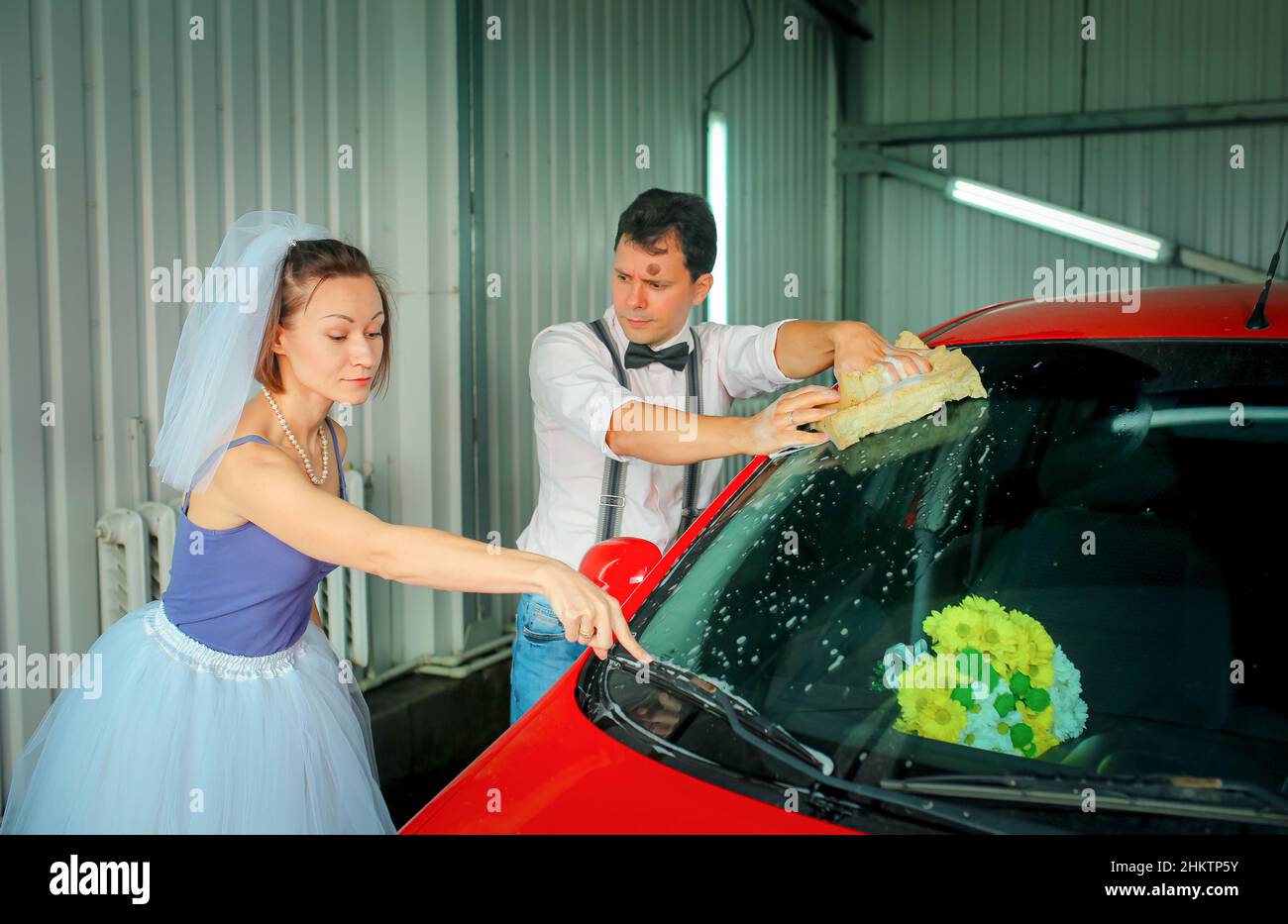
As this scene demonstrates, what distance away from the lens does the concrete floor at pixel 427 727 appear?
13.8 feet

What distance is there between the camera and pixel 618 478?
2.72 m

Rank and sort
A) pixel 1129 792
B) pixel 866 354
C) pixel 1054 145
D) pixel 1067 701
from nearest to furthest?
pixel 1129 792 → pixel 1067 701 → pixel 866 354 → pixel 1054 145

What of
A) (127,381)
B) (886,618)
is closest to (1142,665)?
(886,618)

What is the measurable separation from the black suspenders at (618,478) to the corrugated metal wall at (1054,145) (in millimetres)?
6443

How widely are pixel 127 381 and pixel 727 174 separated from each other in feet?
14.7

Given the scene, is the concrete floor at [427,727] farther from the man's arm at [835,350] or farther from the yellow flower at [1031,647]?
the yellow flower at [1031,647]

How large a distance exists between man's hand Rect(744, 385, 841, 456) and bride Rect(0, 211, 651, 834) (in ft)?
2.45

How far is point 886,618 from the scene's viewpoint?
201 centimetres

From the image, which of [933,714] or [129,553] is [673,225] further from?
[129,553]

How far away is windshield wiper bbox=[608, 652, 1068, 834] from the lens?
1.42m

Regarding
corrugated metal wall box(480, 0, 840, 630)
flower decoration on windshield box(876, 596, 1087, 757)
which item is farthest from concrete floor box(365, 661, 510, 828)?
flower decoration on windshield box(876, 596, 1087, 757)

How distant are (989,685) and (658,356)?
1.25 m

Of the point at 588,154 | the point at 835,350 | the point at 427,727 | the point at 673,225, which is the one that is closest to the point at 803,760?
the point at 835,350

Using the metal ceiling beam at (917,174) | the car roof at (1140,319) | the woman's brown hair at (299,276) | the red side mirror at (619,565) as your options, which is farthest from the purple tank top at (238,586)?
the metal ceiling beam at (917,174)
